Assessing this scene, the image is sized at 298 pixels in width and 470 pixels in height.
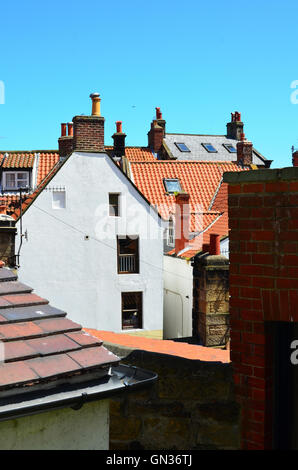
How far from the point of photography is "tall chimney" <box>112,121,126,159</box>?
3188cm

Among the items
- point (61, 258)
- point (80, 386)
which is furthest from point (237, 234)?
point (61, 258)

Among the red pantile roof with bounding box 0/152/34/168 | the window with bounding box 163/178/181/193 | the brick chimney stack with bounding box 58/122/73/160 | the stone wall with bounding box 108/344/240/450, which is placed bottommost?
the stone wall with bounding box 108/344/240/450

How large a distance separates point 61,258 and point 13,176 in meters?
6.61

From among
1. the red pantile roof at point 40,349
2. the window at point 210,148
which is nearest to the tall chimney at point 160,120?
the window at point 210,148

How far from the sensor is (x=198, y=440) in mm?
3789

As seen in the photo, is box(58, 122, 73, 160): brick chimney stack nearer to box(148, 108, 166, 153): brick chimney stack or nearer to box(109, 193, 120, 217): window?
box(109, 193, 120, 217): window

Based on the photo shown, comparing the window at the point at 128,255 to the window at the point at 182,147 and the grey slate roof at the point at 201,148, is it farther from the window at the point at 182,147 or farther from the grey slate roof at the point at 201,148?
the window at the point at 182,147

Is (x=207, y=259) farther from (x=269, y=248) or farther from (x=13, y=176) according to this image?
(x=13, y=176)

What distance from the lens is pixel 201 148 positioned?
4244 centimetres

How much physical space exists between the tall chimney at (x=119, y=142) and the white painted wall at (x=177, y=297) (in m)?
11.9

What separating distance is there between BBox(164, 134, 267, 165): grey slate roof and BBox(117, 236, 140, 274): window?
1756 cm

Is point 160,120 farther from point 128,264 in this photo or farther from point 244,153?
point 128,264

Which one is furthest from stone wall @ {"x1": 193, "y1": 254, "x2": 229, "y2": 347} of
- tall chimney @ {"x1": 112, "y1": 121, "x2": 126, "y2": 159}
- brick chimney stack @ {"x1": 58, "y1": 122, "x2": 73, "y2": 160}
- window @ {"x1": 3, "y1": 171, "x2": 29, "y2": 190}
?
tall chimney @ {"x1": 112, "y1": 121, "x2": 126, "y2": 159}

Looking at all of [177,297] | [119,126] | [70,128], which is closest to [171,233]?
[177,297]
